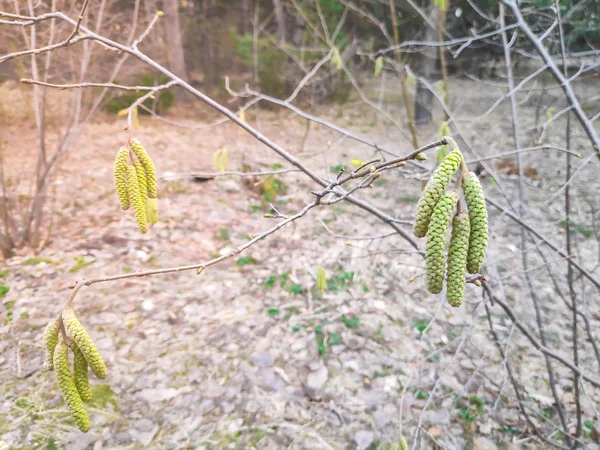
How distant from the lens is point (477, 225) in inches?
26.3

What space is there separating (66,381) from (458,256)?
74 cm

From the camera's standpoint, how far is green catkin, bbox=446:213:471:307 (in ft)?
2.18

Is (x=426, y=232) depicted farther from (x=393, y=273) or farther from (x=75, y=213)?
(x=75, y=213)

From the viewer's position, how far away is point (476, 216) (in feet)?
2.19

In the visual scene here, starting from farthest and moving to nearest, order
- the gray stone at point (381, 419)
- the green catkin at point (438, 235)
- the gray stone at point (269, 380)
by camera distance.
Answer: the gray stone at point (269, 380) → the gray stone at point (381, 419) → the green catkin at point (438, 235)

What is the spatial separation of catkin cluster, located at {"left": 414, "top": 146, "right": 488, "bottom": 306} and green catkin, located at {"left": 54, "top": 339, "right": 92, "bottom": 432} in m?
0.65

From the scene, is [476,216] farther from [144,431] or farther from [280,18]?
[280,18]

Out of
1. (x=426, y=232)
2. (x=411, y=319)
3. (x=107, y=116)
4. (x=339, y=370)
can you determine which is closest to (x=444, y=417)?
(x=339, y=370)

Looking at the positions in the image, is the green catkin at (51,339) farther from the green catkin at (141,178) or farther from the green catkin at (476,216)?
the green catkin at (476,216)

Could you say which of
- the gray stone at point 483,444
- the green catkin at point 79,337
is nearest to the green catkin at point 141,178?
the green catkin at point 79,337

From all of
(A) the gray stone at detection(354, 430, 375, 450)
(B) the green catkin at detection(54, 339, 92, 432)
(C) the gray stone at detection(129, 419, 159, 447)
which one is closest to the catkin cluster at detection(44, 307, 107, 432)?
(B) the green catkin at detection(54, 339, 92, 432)

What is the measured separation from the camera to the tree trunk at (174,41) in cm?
639

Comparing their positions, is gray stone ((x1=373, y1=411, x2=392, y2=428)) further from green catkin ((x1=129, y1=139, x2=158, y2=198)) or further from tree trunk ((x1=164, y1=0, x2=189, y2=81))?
tree trunk ((x1=164, y1=0, x2=189, y2=81))

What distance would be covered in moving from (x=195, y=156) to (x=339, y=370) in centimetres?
347
